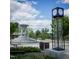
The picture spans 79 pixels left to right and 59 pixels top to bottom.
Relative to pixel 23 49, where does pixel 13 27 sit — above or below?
above

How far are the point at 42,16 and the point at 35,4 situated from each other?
0.45ft

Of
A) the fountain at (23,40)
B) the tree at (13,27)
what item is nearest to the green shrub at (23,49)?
the fountain at (23,40)

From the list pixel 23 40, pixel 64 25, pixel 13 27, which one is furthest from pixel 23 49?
pixel 64 25

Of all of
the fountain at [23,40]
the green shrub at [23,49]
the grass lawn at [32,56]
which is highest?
the fountain at [23,40]

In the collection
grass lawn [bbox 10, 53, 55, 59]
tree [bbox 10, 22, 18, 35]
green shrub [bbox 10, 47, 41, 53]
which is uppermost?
tree [bbox 10, 22, 18, 35]

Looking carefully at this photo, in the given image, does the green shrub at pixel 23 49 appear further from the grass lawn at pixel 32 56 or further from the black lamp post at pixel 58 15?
the black lamp post at pixel 58 15

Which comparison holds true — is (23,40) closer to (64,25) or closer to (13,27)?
(13,27)

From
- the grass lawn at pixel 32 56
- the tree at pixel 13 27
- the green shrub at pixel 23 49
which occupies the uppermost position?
the tree at pixel 13 27

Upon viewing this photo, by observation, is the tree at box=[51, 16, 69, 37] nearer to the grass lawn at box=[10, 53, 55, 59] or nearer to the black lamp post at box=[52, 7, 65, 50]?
the black lamp post at box=[52, 7, 65, 50]

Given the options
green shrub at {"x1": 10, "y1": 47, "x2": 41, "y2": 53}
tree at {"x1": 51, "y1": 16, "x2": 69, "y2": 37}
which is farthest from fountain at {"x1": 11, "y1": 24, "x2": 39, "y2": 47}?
tree at {"x1": 51, "y1": 16, "x2": 69, "y2": 37}

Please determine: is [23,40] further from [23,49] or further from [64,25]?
[64,25]

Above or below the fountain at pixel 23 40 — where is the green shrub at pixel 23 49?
below

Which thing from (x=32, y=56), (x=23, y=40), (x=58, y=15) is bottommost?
(x=32, y=56)

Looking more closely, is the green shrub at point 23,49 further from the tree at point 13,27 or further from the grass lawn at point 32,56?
the tree at point 13,27
